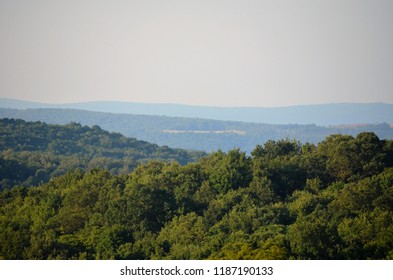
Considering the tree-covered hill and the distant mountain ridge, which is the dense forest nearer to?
the distant mountain ridge

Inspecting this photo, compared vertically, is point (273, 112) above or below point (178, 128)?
above

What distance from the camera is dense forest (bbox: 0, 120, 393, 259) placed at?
3052cm

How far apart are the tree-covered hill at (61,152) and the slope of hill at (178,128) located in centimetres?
1027

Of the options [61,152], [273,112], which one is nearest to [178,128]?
[273,112]

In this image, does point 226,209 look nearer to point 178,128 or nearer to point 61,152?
point 61,152

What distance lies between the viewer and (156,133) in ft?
605

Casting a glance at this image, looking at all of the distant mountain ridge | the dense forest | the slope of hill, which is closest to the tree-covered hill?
the distant mountain ridge

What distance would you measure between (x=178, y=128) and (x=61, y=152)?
71654 millimetres

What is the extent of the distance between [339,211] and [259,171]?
7.80m

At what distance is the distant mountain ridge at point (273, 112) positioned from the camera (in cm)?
8119

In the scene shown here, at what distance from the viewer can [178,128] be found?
186750 mm

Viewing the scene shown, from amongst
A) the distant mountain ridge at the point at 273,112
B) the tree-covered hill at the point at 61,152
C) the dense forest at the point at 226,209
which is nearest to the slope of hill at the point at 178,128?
the distant mountain ridge at the point at 273,112

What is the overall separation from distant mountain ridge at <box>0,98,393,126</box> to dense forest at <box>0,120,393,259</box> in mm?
21611
